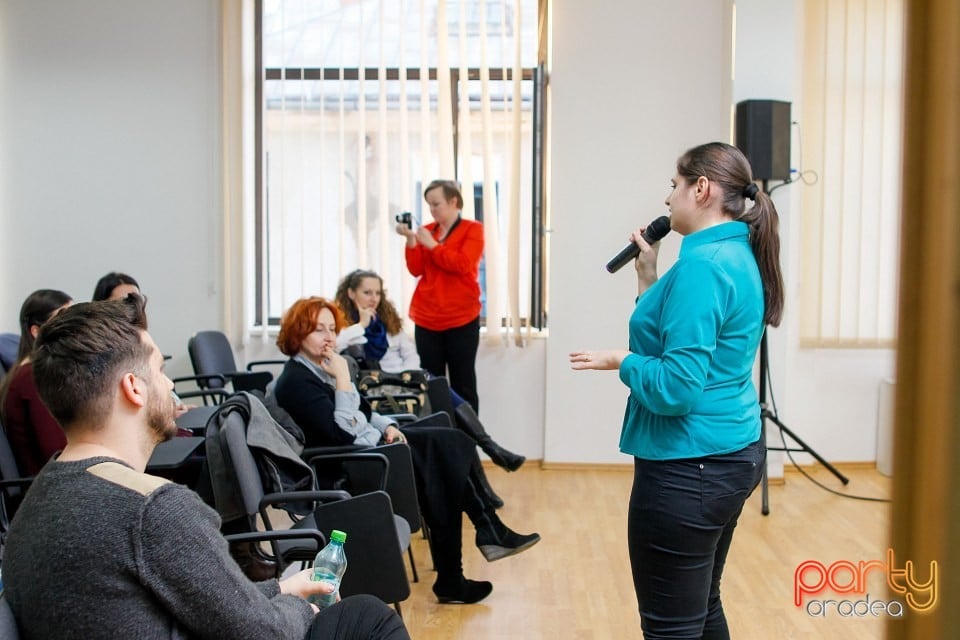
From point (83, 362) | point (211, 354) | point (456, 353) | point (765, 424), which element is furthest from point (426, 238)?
point (83, 362)

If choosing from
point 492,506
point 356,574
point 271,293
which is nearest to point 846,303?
point 492,506

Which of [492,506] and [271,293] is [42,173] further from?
[492,506]

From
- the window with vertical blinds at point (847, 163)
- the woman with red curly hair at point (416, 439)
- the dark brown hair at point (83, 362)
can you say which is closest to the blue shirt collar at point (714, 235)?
the dark brown hair at point (83, 362)

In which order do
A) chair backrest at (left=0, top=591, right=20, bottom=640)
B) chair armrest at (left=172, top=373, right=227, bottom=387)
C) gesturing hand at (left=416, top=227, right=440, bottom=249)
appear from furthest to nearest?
1. gesturing hand at (left=416, top=227, right=440, bottom=249)
2. chair armrest at (left=172, top=373, right=227, bottom=387)
3. chair backrest at (left=0, top=591, right=20, bottom=640)

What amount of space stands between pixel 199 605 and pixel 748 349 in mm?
1162

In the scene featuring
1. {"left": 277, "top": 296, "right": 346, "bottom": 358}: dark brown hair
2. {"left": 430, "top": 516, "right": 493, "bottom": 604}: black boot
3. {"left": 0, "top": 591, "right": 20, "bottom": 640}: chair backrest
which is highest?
{"left": 277, "top": 296, "right": 346, "bottom": 358}: dark brown hair

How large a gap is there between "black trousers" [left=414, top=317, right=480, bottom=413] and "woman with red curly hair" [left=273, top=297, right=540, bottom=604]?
170cm

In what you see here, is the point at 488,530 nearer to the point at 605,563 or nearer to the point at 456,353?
the point at 605,563

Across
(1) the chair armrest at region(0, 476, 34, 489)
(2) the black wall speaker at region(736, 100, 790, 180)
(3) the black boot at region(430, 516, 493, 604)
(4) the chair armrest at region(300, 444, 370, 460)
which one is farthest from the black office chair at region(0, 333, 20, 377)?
(2) the black wall speaker at region(736, 100, 790, 180)

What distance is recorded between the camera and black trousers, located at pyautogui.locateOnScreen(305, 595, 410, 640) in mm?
1821

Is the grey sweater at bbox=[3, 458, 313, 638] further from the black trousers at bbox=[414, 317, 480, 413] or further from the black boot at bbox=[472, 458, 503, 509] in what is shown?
the black trousers at bbox=[414, 317, 480, 413]

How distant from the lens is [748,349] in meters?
1.91

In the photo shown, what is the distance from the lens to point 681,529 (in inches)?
71.7

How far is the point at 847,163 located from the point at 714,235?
4.01m
